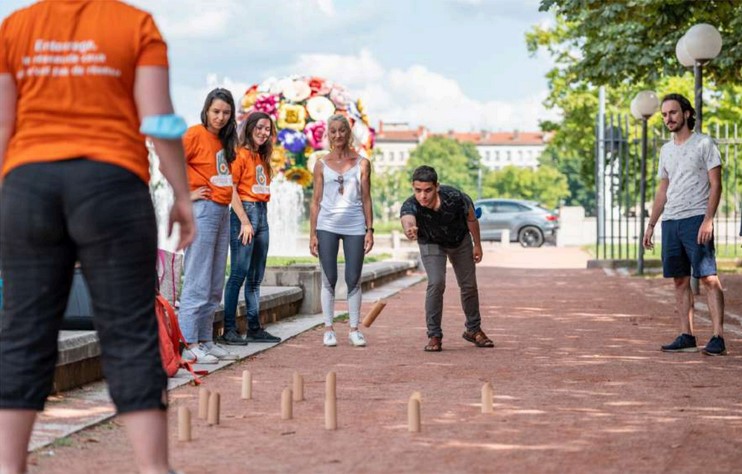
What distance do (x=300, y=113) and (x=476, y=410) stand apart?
17.1m

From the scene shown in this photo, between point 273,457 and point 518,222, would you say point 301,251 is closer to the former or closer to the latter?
point 518,222

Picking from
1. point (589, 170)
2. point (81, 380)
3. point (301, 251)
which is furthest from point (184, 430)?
point (589, 170)

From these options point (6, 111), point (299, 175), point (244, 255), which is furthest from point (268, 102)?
point (6, 111)

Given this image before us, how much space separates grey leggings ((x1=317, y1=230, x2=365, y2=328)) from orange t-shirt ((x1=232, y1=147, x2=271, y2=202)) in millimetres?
695

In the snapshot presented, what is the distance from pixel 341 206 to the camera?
10469mm

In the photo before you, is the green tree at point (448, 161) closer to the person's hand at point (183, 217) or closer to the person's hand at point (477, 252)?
the person's hand at point (477, 252)

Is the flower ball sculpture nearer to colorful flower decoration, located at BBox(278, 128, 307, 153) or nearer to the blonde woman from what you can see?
colorful flower decoration, located at BBox(278, 128, 307, 153)

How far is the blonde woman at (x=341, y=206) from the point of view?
10477 mm

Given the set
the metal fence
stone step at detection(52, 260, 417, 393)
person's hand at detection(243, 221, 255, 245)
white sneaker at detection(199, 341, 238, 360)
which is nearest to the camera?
stone step at detection(52, 260, 417, 393)

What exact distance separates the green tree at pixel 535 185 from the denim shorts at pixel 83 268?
12335cm

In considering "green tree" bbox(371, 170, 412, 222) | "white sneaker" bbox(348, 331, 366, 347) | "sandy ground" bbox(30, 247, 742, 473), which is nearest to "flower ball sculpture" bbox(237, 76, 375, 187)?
"sandy ground" bbox(30, 247, 742, 473)

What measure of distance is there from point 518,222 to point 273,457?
40.0 meters

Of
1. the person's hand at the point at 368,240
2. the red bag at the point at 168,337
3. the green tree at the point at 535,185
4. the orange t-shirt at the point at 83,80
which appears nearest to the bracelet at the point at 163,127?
the orange t-shirt at the point at 83,80

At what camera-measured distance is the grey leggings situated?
34.6 ft
